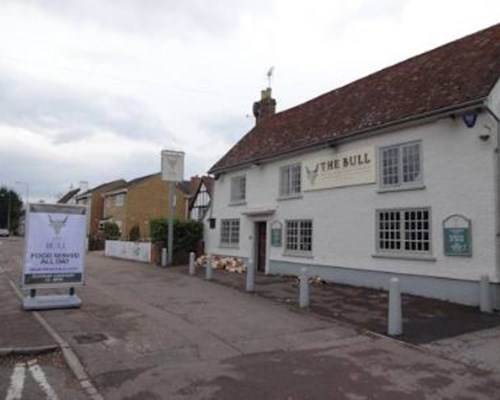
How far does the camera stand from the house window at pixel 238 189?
25.1 metres

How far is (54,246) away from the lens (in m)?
13.4

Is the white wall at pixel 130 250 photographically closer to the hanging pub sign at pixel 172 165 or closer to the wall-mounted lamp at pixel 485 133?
the hanging pub sign at pixel 172 165

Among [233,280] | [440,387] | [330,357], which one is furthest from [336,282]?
[440,387]

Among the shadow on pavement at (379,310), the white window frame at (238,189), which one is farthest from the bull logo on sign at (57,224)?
the white window frame at (238,189)

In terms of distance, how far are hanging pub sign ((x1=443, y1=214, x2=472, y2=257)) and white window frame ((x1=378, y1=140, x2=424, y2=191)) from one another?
1.48m

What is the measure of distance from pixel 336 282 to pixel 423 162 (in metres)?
5.27

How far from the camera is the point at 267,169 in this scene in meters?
23.0

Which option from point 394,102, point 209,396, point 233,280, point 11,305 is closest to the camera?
point 209,396

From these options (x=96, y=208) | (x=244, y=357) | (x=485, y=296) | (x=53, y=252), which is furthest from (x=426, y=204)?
(x=96, y=208)

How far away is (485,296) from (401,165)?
191 inches

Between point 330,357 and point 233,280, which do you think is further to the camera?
point 233,280

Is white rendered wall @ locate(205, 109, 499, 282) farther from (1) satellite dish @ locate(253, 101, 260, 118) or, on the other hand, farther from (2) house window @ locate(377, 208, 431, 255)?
(1) satellite dish @ locate(253, 101, 260, 118)

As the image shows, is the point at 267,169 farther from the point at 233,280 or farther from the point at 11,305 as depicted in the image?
the point at 11,305

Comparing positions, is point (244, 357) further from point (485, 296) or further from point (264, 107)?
point (264, 107)
